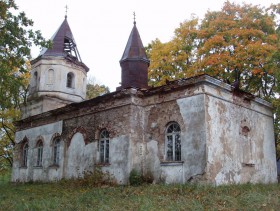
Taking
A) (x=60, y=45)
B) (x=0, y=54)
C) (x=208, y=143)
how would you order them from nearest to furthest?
(x=0, y=54)
(x=208, y=143)
(x=60, y=45)

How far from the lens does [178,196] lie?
9367mm

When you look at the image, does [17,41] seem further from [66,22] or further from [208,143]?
[66,22]

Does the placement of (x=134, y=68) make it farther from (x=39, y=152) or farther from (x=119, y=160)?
(x=39, y=152)

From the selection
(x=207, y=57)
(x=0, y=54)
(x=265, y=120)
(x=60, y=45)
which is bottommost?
(x=265, y=120)

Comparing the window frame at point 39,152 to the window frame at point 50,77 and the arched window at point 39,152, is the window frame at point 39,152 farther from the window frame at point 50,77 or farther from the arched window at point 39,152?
the window frame at point 50,77

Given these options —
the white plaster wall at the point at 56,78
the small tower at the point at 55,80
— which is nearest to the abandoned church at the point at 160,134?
the small tower at the point at 55,80

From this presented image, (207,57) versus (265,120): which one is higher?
(207,57)

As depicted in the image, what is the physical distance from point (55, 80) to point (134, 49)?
5970 mm

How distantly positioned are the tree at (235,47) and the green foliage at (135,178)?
8185mm

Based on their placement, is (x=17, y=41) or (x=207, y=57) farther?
(x=207, y=57)

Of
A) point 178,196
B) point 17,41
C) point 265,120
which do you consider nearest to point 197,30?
point 265,120

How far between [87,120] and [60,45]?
7.63 m

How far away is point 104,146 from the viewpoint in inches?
599

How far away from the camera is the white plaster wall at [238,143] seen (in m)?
12.5
